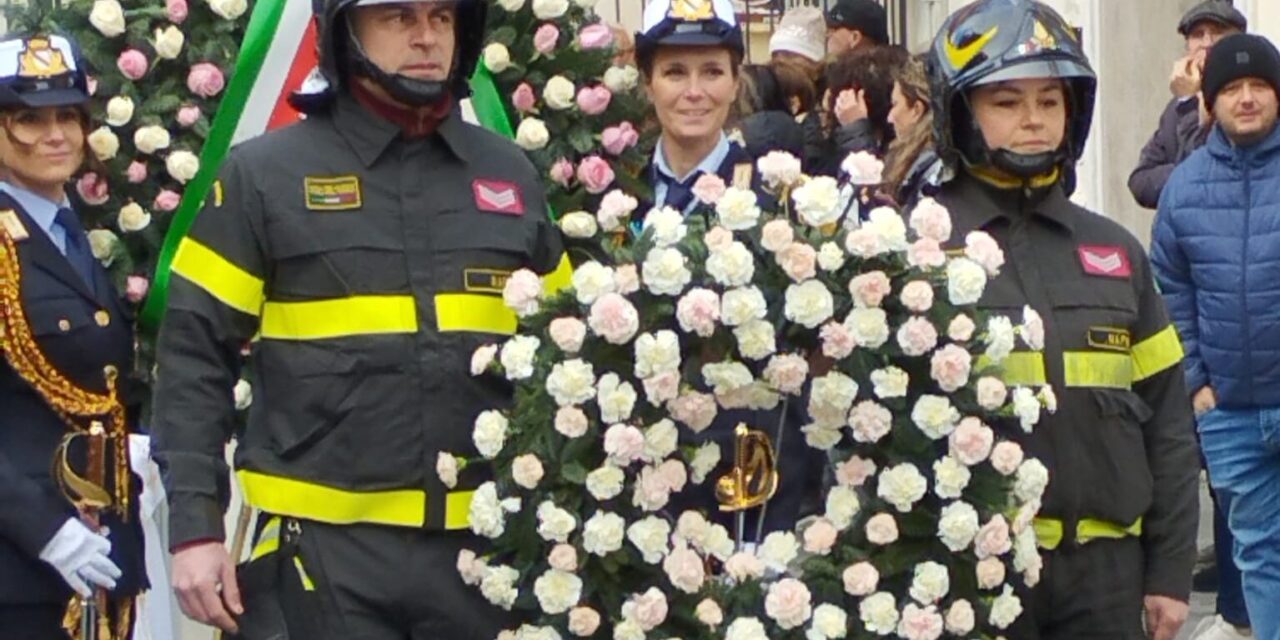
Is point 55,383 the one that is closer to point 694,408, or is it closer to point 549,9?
point 549,9

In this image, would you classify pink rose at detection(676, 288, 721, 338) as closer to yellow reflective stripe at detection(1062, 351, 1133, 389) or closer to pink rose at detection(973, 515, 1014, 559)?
pink rose at detection(973, 515, 1014, 559)

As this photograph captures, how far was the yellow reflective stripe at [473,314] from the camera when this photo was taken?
5.37 m

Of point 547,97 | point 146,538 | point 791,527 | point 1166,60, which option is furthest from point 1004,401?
point 1166,60

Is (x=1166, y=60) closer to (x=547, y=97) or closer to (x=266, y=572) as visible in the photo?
(x=547, y=97)

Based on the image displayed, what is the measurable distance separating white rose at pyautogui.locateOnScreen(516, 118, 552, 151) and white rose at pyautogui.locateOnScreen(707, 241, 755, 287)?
157cm

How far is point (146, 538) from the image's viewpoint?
6820 mm

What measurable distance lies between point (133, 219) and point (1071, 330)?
7.92 ft

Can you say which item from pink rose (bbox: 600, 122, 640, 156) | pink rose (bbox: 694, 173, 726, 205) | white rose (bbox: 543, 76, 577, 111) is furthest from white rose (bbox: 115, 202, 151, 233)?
pink rose (bbox: 694, 173, 726, 205)

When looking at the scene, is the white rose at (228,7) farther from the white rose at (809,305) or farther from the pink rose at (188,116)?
the white rose at (809,305)

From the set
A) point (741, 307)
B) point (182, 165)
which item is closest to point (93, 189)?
point (182, 165)

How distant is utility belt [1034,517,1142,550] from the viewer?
18.3 feet

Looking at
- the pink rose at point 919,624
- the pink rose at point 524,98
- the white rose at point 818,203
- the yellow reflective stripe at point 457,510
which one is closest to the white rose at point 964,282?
the white rose at point 818,203

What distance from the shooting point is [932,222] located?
5328 mm

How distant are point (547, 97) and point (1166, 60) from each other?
845 centimetres
